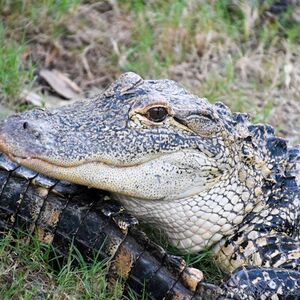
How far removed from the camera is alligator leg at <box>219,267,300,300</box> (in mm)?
3812

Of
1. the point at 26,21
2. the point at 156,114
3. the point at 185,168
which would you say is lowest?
the point at 26,21

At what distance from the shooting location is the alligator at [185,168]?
3773mm

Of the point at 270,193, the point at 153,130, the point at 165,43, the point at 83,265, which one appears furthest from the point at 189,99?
the point at 165,43

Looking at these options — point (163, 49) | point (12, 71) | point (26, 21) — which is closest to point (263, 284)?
point (12, 71)

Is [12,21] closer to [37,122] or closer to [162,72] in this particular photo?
[162,72]

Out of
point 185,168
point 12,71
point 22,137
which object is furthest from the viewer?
point 12,71

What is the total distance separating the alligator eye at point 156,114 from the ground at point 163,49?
6.21 ft

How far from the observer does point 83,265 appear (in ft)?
12.7

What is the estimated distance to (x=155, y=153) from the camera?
3.92 meters

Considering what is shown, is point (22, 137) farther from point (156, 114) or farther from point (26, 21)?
point (26, 21)

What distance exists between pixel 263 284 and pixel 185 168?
0.66m

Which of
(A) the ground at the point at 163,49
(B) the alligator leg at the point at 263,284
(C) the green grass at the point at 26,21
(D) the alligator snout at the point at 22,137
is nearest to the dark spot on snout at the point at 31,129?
(D) the alligator snout at the point at 22,137

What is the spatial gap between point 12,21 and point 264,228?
2904 millimetres

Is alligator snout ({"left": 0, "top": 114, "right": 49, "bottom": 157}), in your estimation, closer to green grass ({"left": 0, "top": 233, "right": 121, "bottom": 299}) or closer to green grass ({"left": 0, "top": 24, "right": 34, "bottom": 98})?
green grass ({"left": 0, "top": 233, "right": 121, "bottom": 299})
